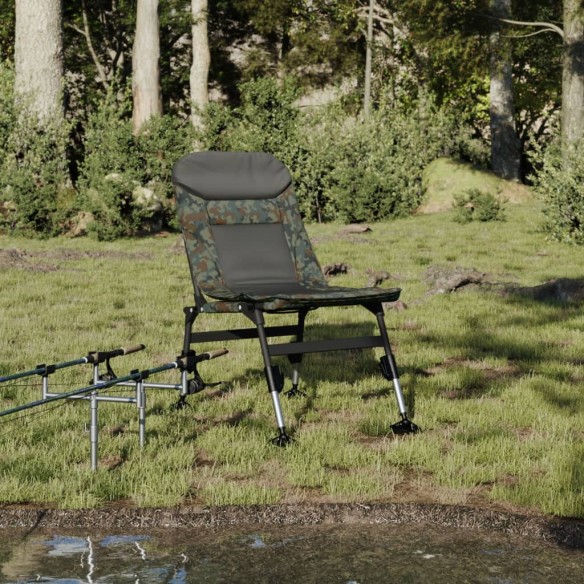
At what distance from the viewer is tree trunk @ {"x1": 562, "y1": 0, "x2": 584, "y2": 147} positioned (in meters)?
18.7

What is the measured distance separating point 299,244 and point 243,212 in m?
0.45

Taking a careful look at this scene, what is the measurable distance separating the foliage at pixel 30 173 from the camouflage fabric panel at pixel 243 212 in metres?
11.7

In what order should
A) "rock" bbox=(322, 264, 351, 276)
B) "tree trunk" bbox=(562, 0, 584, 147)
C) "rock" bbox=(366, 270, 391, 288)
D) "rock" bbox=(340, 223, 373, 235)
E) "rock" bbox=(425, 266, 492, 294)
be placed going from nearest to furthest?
"rock" bbox=(425, 266, 492, 294) → "rock" bbox=(366, 270, 391, 288) → "rock" bbox=(322, 264, 351, 276) → "rock" bbox=(340, 223, 373, 235) → "tree trunk" bbox=(562, 0, 584, 147)

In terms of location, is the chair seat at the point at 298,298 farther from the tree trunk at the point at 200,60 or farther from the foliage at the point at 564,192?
the tree trunk at the point at 200,60

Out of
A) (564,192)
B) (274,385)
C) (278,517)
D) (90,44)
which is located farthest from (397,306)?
(90,44)

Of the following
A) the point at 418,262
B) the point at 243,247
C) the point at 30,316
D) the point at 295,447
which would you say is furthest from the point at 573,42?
the point at 295,447

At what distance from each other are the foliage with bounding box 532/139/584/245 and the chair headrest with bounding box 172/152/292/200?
9083mm

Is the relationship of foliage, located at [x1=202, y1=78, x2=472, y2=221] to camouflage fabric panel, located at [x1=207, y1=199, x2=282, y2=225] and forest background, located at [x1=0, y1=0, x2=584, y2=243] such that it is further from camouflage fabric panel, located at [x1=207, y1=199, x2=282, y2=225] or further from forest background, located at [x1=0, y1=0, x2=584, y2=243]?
camouflage fabric panel, located at [x1=207, y1=199, x2=282, y2=225]

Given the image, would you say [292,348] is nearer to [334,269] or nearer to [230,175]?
[230,175]

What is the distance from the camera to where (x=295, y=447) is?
540 cm

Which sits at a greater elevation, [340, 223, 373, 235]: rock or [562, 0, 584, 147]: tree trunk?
[562, 0, 584, 147]: tree trunk

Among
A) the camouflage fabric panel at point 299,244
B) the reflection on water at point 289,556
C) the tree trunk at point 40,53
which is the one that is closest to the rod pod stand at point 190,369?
the camouflage fabric panel at point 299,244

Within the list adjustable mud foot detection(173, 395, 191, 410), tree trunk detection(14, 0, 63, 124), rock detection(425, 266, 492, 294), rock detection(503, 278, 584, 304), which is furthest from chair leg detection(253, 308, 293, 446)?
tree trunk detection(14, 0, 63, 124)

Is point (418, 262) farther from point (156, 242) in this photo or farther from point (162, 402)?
point (162, 402)
